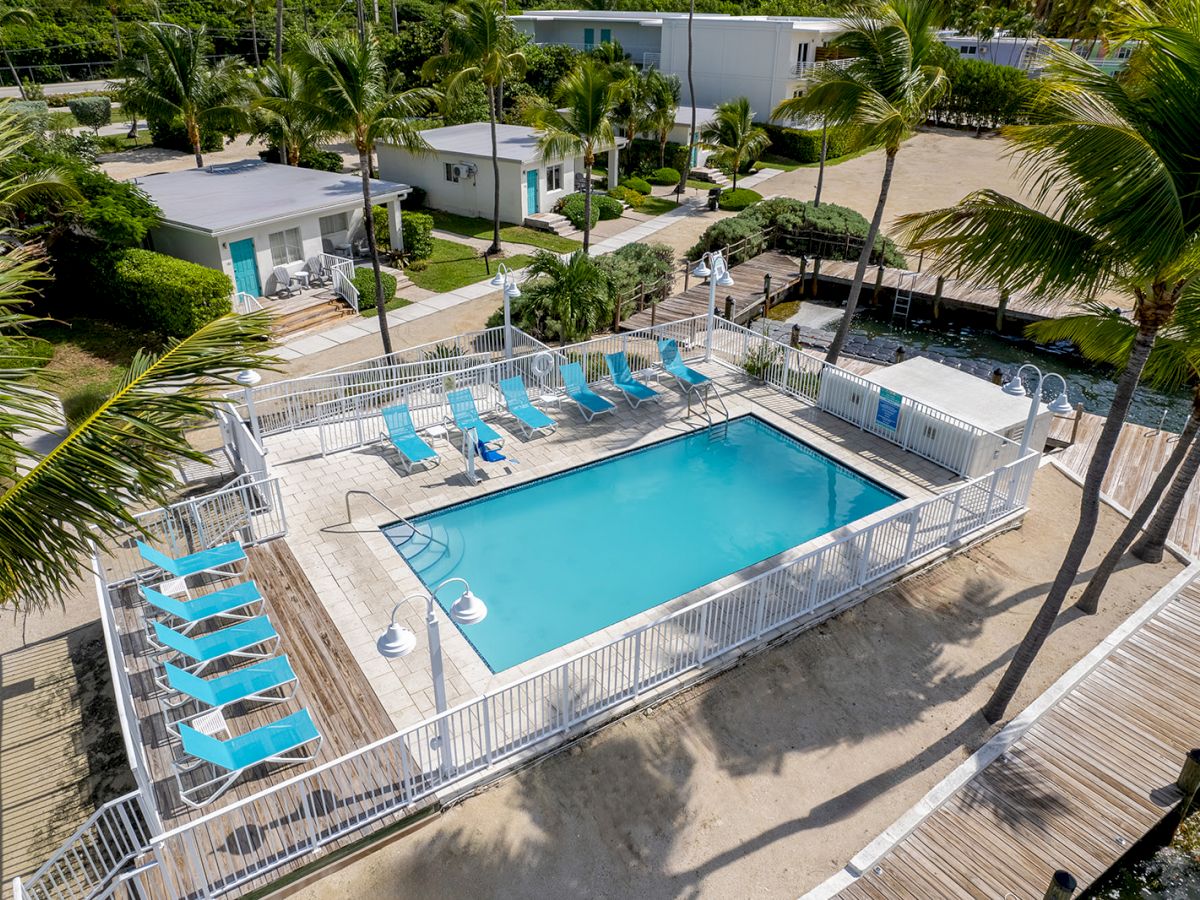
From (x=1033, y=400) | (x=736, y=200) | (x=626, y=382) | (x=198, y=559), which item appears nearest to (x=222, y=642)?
(x=198, y=559)

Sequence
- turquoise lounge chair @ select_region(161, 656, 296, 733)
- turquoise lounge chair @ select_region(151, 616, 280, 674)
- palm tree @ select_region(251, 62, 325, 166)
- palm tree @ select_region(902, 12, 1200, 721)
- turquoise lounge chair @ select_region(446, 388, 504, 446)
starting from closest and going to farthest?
palm tree @ select_region(902, 12, 1200, 721)
turquoise lounge chair @ select_region(161, 656, 296, 733)
turquoise lounge chair @ select_region(151, 616, 280, 674)
turquoise lounge chair @ select_region(446, 388, 504, 446)
palm tree @ select_region(251, 62, 325, 166)

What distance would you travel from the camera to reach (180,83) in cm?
2900

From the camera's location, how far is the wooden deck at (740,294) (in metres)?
23.5

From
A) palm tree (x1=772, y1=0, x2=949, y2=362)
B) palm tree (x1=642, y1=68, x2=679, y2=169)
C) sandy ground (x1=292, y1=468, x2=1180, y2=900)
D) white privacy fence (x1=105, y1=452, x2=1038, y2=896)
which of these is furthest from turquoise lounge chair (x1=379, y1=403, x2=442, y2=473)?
palm tree (x1=642, y1=68, x2=679, y2=169)

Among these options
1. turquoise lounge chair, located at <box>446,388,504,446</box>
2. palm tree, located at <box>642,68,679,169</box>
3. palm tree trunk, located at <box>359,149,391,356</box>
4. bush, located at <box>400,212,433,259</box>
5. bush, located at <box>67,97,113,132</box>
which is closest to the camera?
turquoise lounge chair, located at <box>446,388,504,446</box>

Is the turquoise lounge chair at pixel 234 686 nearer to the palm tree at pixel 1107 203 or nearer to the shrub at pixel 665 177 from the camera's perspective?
the palm tree at pixel 1107 203

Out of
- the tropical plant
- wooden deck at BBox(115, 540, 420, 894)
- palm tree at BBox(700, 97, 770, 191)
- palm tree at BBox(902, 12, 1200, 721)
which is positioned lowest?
wooden deck at BBox(115, 540, 420, 894)

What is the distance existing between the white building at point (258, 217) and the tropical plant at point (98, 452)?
57.5 ft

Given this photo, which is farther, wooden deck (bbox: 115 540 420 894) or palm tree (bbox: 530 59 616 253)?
palm tree (bbox: 530 59 616 253)

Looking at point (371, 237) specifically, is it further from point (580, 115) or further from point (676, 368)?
point (580, 115)

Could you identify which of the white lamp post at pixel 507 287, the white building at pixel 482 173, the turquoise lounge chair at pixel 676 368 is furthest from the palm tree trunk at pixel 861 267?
the white building at pixel 482 173

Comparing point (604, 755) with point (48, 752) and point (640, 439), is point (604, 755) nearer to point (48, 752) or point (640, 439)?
point (48, 752)

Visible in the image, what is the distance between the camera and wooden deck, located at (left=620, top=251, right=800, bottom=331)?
2355 cm

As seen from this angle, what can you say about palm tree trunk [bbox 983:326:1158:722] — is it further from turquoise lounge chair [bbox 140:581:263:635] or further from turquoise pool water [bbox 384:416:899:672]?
turquoise lounge chair [bbox 140:581:263:635]
